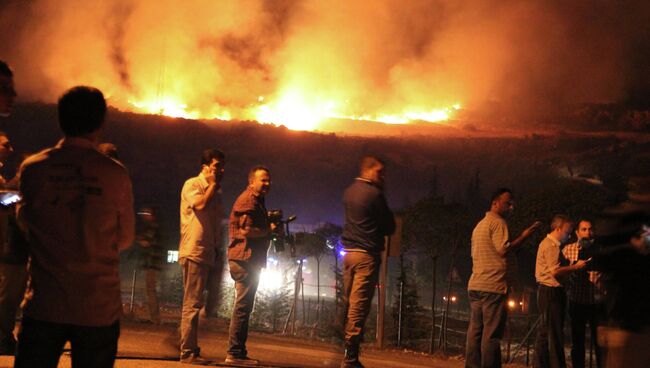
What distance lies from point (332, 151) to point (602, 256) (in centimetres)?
5186

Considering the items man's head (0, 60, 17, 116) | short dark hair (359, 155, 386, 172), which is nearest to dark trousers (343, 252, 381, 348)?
short dark hair (359, 155, 386, 172)

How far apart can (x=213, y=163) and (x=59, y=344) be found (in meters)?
3.99

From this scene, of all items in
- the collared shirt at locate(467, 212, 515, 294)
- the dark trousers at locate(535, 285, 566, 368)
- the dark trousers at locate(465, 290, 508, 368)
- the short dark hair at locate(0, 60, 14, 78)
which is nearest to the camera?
the short dark hair at locate(0, 60, 14, 78)

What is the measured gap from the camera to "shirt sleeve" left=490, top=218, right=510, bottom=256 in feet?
23.7

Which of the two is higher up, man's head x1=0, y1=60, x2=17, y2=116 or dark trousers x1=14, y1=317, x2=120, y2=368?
man's head x1=0, y1=60, x2=17, y2=116

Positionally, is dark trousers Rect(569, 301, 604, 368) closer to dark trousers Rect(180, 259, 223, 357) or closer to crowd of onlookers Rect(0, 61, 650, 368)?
crowd of onlookers Rect(0, 61, 650, 368)

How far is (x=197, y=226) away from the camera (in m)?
6.70

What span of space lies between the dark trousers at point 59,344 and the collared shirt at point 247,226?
3949 mm

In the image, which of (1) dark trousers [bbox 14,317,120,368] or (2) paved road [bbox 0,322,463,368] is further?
(2) paved road [bbox 0,322,463,368]

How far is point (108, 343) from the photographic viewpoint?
302 cm

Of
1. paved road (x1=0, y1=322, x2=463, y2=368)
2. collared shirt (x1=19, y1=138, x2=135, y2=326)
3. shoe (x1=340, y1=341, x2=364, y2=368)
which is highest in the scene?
collared shirt (x1=19, y1=138, x2=135, y2=326)

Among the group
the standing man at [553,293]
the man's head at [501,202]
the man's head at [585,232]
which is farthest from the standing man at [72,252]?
the man's head at [585,232]

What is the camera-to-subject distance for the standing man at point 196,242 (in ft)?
21.8

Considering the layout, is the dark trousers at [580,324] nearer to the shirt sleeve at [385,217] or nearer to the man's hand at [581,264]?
the man's hand at [581,264]
